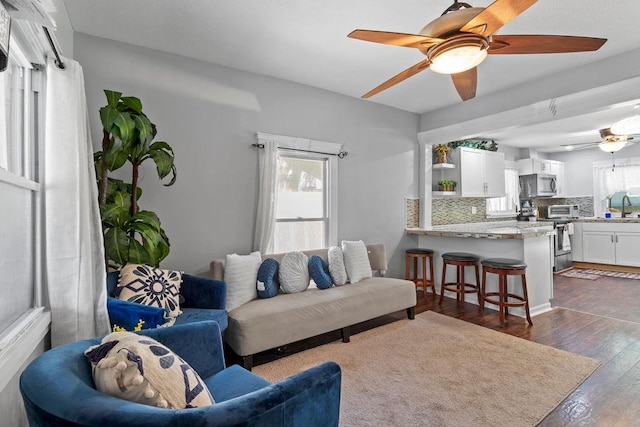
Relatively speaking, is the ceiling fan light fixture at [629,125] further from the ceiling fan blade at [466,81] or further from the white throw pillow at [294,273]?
the white throw pillow at [294,273]

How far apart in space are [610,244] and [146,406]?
8.04 metres

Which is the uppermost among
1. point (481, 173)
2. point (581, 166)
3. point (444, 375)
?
point (581, 166)

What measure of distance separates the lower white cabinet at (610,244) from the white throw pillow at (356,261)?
5.49m

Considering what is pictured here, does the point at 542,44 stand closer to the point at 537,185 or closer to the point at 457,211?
the point at 457,211

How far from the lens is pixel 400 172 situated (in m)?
4.83

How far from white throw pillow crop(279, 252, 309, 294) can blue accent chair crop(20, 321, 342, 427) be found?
1726 millimetres

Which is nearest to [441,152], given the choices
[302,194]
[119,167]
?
[302,194]

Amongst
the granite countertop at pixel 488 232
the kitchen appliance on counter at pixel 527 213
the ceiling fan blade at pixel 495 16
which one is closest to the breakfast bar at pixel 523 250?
the granite countertop at pixel 488 232

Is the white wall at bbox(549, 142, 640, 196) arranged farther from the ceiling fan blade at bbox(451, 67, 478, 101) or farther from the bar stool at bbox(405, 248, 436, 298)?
the ceiling fan blade at bbox(451, 67, 478, 101)

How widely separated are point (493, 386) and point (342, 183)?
2.66m

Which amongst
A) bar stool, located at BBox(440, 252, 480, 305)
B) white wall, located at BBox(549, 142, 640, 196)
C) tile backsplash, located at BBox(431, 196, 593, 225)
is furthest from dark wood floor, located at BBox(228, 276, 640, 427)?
white wall, located at BBox(549, 142, 640, 196)

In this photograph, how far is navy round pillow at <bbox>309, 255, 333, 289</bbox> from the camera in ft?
10.8

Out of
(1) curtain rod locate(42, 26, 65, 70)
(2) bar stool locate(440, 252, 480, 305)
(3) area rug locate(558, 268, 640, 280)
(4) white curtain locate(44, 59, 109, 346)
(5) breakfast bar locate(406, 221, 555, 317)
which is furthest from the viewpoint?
(3) area rug locate(558, 268, 640, 280)

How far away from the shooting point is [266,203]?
11.3ft
